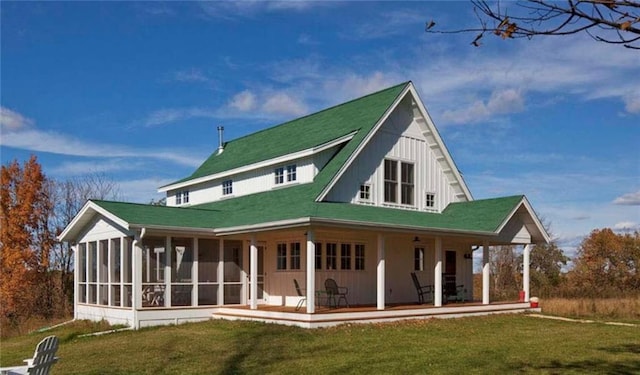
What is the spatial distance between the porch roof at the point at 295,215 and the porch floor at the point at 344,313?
2.37 meters

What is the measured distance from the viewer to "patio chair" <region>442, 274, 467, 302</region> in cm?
2329

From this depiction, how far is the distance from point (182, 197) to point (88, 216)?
7.94 metres

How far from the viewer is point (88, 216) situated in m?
22.0

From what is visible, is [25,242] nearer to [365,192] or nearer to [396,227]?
[365,192]

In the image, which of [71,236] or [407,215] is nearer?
[407,215]

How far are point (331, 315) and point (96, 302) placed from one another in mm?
9223

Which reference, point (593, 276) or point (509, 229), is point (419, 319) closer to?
point (509, 229)

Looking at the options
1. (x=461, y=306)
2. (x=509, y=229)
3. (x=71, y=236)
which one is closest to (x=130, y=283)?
(x=71, y=236)

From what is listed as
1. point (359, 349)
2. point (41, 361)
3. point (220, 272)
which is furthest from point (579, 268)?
point (41, 361)

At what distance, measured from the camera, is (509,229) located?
2334cm

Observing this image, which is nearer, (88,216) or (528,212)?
(88,216)

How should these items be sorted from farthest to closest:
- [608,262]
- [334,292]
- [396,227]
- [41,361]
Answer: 1. [608,262]
2. [334,292]
3. [396,227]
4. [41,361]

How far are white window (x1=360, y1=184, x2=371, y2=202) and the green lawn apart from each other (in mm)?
4566

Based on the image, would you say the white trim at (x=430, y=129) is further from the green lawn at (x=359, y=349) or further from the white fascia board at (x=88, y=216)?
the white fascia board at (x=88, y=216)
